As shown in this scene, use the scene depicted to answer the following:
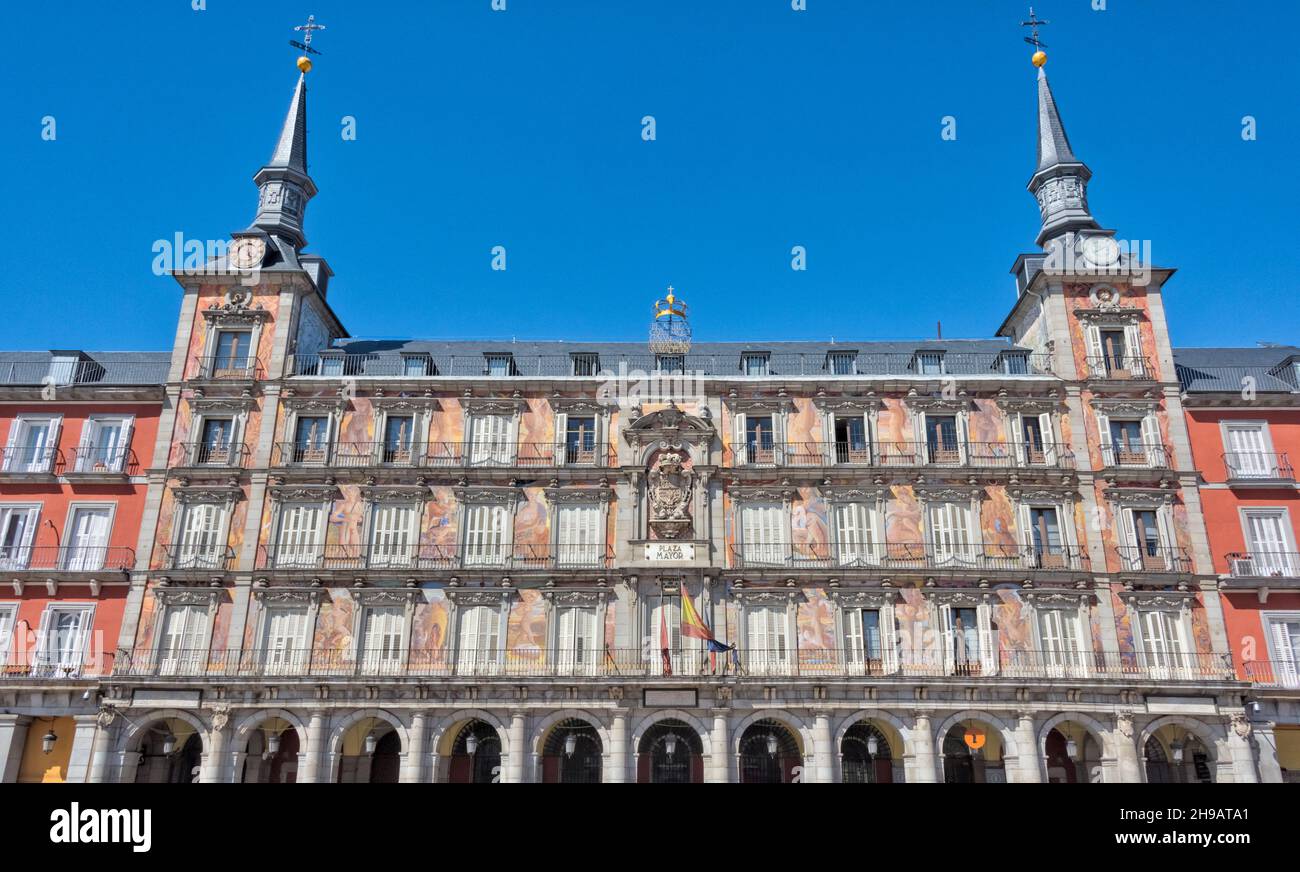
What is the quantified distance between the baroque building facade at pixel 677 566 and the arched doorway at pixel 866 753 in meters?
0.15

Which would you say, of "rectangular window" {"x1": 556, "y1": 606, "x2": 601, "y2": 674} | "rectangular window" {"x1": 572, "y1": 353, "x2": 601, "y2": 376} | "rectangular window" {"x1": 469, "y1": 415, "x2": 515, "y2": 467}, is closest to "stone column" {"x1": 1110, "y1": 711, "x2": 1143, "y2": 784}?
"rectangular window" {"x1": 556, "y1": 606, "x2": 601, "y2": 674}

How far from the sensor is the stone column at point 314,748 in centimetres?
3259

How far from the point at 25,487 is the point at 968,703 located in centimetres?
3660

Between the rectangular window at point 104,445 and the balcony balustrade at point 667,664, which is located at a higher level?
the rectangular window at point 104,445

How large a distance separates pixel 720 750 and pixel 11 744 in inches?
978

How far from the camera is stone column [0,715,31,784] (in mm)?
32781

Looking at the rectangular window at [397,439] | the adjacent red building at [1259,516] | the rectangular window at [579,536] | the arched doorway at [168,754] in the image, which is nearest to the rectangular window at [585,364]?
the rectangular window at [579,536]

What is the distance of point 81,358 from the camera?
3906 cm

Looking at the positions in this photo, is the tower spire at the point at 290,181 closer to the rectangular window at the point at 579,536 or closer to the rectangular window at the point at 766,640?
the rectangular window at the point at 579,536

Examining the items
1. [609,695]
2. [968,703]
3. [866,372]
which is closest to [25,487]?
[609,695]

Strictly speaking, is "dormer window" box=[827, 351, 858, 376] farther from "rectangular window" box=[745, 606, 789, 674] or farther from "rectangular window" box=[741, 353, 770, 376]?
"rectangular window" box=[745, 606, 789, 674]

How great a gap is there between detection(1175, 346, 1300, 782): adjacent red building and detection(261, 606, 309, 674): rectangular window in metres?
34.1
